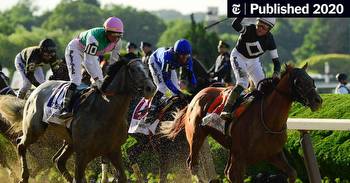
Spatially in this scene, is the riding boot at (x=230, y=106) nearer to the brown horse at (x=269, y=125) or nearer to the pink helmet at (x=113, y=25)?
the brown horse at (x=269, y=125)

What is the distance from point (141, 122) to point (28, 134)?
1.32m

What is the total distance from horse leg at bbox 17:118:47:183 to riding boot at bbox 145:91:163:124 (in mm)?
1269

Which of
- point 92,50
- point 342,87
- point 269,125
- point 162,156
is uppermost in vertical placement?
point 92,50

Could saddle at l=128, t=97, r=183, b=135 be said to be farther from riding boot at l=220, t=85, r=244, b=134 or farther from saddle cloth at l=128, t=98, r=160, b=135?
riding boot at l=220, t=85, r=244, b=134

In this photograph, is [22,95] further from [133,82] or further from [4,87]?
[133,82]

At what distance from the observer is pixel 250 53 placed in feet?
30.7

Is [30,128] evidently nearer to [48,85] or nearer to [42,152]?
[48,85]

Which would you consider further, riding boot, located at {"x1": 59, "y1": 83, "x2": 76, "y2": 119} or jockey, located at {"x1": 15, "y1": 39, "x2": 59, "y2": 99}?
jockey, located at {"x1": 15, "y1": 39, "x2": 59, "y2": 99}

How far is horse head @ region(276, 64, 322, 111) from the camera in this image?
8430mm

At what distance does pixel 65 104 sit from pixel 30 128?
2.81 feet

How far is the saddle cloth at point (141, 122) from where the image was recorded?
34.9ft

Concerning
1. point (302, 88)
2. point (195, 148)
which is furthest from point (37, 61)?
point (302, 88)

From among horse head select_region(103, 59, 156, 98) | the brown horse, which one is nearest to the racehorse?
horse head select_region(103, 59, 156, 98)

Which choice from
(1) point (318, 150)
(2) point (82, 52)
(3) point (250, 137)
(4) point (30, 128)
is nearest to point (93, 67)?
(2) point (82, 52)
